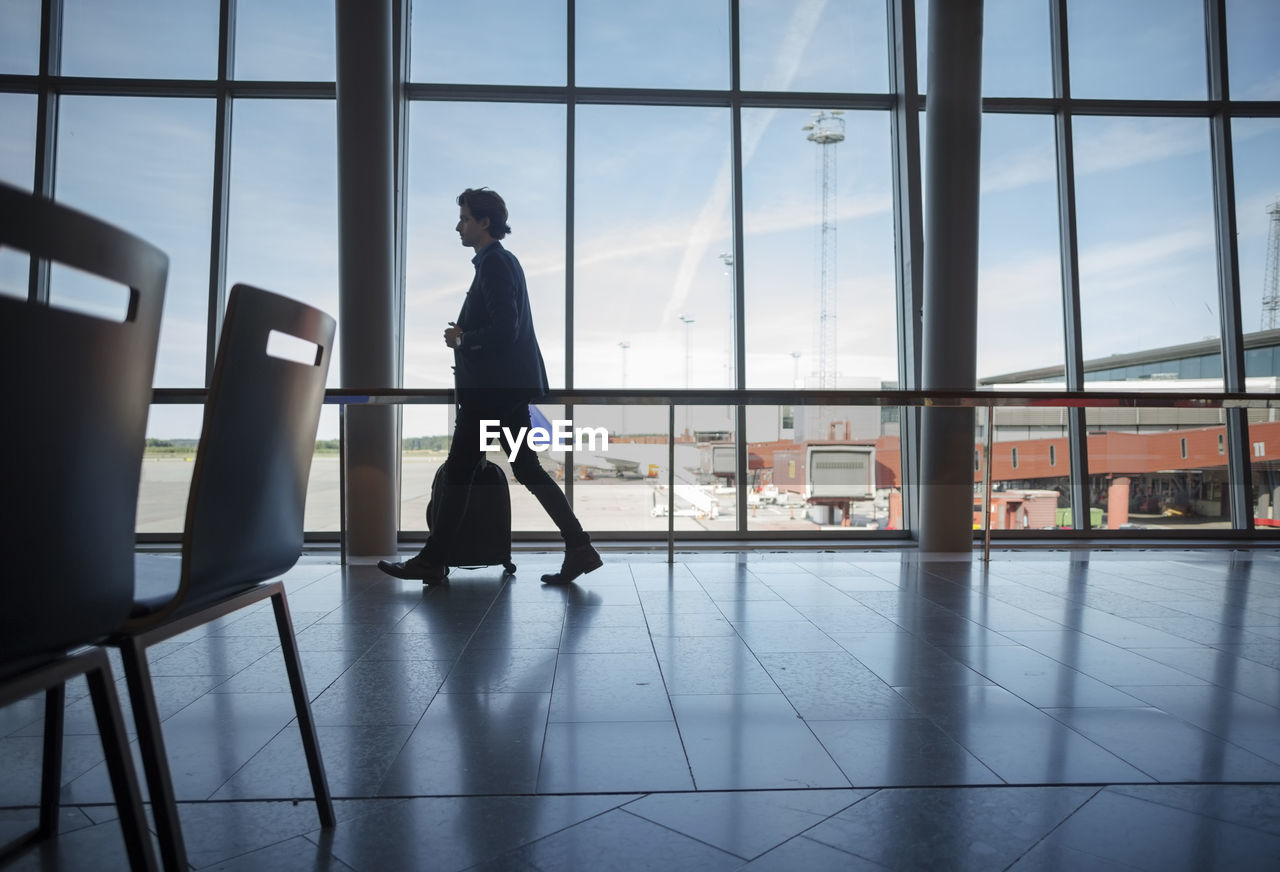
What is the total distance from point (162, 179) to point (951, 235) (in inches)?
200

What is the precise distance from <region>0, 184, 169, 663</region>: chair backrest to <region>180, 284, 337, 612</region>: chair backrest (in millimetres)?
198

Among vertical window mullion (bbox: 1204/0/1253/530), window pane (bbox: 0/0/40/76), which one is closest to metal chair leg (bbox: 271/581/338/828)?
window pane (bbox: 0/0/40/76)

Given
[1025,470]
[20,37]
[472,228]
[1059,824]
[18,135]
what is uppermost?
[20,37]

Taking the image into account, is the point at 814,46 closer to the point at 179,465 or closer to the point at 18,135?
the point at 179,465

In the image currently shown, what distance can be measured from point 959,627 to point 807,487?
6.49 ft

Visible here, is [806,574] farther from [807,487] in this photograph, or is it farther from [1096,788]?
[1096,788]

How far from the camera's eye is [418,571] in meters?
3.80

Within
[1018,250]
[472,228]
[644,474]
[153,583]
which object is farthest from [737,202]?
[153,583]

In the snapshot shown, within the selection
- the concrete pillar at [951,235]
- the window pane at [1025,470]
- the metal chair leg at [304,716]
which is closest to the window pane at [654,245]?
the concrete pillar at [951,235]

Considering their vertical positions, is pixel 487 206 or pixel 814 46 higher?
pixel 814 46

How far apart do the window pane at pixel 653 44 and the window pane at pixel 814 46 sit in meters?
0.21

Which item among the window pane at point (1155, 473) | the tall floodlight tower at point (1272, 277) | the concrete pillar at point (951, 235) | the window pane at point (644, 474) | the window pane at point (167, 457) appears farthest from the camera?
the tall floodlight tower at point (1272, 277)

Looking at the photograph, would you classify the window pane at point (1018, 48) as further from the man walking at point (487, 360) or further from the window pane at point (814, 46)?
the man walking at point (487, 360)

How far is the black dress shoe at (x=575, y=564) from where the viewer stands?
3836mm
